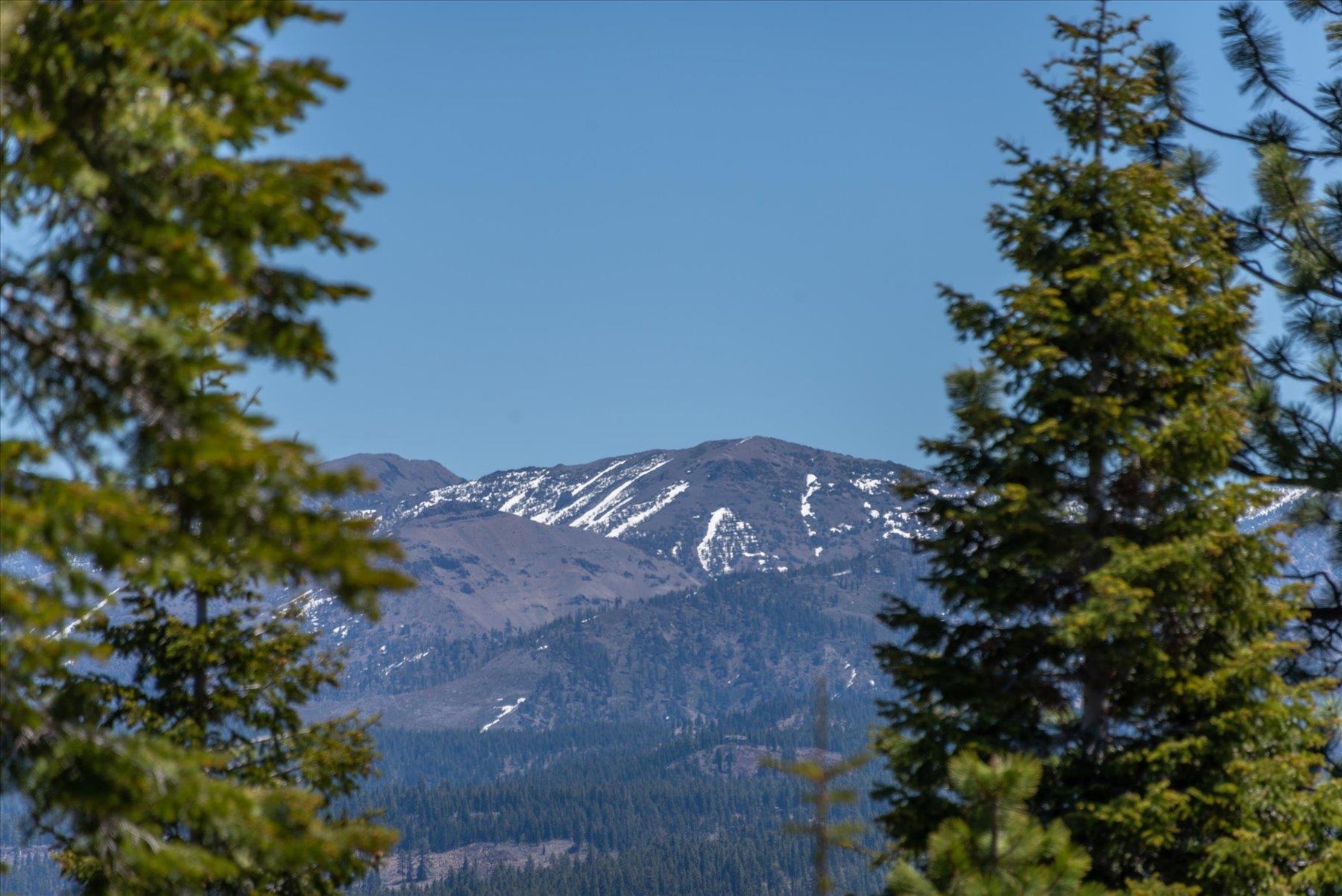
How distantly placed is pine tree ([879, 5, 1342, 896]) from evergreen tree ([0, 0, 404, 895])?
27.6 ft

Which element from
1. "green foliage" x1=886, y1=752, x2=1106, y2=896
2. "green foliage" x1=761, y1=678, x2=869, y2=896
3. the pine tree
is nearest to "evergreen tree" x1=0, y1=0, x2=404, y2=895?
"green foliage" x1=761, y1=678, x2=869, y2=896

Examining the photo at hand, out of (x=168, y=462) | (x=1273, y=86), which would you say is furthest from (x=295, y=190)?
(x=1273, y=86)

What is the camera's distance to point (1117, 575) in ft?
45.9

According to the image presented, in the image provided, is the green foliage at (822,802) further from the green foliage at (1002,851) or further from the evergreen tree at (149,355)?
the green foliage at (1002,851)

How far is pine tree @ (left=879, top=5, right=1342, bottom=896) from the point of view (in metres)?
13.8

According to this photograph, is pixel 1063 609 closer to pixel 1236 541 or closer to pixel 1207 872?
pixel 1236 541

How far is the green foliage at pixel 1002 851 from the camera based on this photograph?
10.9 m

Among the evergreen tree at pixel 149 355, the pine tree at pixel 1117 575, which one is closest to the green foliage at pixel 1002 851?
the pine tree at pixel 1117 575

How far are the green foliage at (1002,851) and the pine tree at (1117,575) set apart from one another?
2.61 meters

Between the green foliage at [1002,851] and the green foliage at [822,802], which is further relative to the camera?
the green foliage at [1002,851]

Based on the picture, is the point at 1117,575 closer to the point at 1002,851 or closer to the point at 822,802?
the point at 1002,851

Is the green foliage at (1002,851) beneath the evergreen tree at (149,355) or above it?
beneath

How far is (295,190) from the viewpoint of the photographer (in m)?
8.27

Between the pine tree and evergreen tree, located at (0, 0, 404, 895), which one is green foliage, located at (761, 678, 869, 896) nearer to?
evergreen tree, located at (0, 0, 404, 895)
